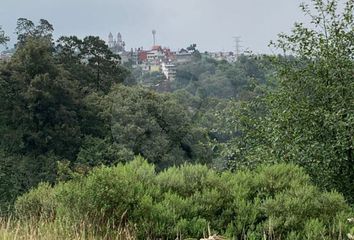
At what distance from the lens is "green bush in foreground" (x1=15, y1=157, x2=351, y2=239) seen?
158 inches

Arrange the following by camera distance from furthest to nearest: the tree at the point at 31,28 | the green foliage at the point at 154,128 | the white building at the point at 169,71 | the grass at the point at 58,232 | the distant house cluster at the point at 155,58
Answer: the distant house cluster at the point at 155,58 < the white building at the point at 169,71 < the tree at the point at 31,28 < the green foliage at the point at 154,128 < the grass at the point at 58,232

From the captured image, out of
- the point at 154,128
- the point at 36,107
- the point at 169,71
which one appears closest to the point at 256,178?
the point at 154,128

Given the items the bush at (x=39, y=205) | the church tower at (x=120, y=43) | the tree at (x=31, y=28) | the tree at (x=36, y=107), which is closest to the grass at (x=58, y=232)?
the bush at (x=39, y=205)

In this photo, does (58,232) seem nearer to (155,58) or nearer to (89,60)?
(89,60)

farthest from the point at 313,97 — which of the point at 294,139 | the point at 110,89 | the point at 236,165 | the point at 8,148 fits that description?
the point at 110,89

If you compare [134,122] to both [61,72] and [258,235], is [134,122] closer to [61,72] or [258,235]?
[61,72]

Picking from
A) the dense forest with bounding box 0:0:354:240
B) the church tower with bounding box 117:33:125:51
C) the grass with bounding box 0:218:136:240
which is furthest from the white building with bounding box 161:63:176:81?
the grass with bounding box 0:218:136:240

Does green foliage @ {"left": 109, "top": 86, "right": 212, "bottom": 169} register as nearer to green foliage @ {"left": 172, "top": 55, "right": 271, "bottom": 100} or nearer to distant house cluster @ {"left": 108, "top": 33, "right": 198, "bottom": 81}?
green foliage @ {"left": 172, "top": 55, "right": 271, "bottom": 100}

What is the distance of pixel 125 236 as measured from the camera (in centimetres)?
383

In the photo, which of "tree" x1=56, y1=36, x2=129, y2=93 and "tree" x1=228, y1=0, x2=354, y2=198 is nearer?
"tree" x1=228, y1=0, x2=354, y2=198

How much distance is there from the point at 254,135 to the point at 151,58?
78.6m

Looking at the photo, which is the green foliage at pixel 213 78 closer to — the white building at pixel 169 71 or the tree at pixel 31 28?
the white building at pixel 169 71

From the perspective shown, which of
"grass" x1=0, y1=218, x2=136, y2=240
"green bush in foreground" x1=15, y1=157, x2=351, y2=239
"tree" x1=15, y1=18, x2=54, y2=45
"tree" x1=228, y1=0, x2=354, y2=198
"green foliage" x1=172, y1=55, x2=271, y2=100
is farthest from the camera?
"green foliage" x1=172, y1=55, x2=271, y2=100

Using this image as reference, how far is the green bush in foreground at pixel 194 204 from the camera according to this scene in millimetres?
4008
